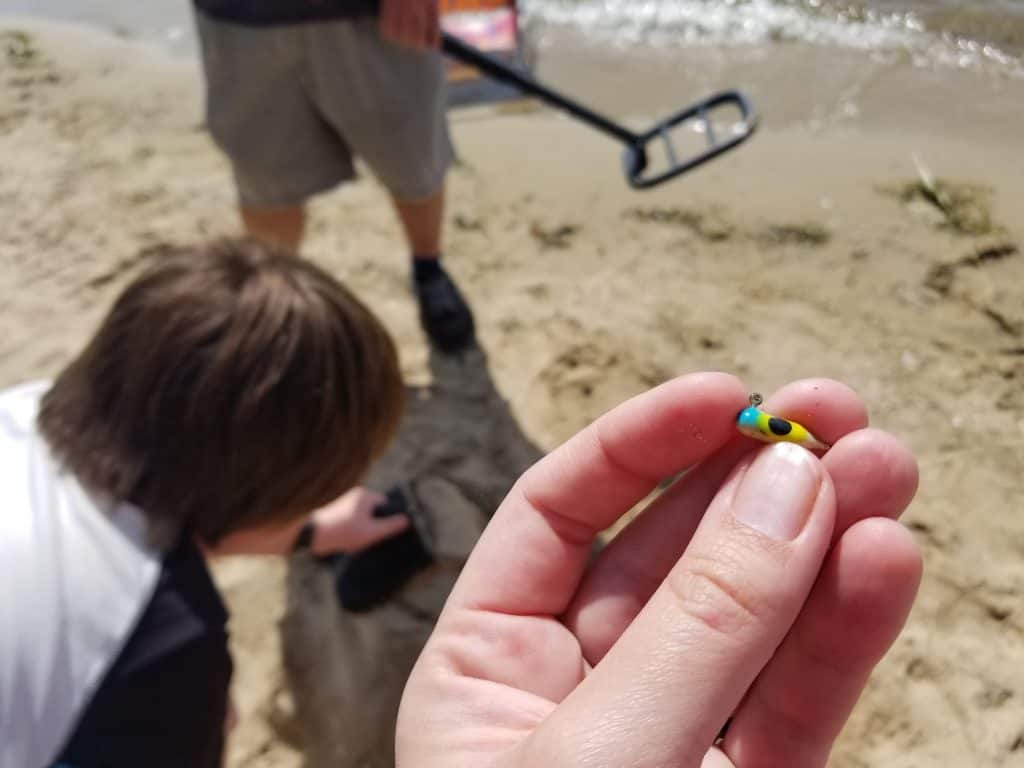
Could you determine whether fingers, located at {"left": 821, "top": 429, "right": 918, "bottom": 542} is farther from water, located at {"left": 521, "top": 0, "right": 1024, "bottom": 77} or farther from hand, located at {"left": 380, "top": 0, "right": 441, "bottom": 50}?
water, located at {"left": 521, "top": 0, "right": 1024, "bottom": 77}

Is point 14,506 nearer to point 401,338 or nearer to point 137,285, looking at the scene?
point 137,285

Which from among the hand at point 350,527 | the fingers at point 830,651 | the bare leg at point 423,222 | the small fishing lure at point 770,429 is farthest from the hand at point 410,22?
the fingers at point 830,651

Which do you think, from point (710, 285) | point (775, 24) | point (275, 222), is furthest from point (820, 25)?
point (275, 222)

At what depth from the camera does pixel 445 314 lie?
2.14 metres

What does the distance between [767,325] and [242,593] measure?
1.31m

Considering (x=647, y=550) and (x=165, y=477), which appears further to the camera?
Answer: (x=165, y=477)

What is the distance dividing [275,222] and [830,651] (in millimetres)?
1664

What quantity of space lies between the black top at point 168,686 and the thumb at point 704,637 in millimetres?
584

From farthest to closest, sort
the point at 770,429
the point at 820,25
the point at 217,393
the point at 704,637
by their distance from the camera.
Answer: the point at 820,25 < the point at 217,393 < the point at 770,429 < the point at 704,637

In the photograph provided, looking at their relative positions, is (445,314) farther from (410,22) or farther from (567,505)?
(567,505)

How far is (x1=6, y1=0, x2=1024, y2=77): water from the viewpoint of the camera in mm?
2898

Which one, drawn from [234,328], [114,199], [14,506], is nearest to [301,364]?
[234,328]

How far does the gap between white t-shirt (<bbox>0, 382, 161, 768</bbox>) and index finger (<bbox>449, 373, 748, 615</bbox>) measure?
0.43 m

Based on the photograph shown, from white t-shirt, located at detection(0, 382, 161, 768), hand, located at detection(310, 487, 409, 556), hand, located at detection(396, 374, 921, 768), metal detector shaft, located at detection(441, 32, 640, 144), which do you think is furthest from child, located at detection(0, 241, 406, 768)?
metal detector shaft, located at detection(441, 32, 640, 144)
